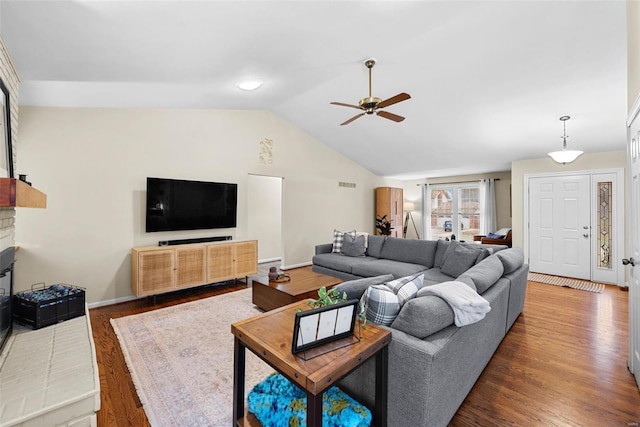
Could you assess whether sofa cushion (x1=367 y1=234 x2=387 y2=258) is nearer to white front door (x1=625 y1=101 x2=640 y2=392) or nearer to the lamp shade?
the lamp shade

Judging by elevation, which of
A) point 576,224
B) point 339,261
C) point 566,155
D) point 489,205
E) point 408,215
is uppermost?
point 566,155

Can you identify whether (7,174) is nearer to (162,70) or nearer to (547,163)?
(162,70)

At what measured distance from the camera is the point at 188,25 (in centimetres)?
205

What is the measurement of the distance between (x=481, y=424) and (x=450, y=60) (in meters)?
3.50

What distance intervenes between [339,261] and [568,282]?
3.92 metres

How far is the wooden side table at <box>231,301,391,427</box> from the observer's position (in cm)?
108

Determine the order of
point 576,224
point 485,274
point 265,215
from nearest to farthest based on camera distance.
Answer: point 485,274
point 576,224
point 265,215

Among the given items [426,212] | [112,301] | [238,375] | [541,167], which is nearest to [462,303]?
[238,375]

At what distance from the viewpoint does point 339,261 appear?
4.45m

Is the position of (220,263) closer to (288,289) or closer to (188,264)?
(188,264)

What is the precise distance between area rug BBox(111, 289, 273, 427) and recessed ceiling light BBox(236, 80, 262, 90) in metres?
2.82

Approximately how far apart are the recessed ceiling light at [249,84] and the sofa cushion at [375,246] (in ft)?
9.95

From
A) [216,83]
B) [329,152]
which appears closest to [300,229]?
[329,152]

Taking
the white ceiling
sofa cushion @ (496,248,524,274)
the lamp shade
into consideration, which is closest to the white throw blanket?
sofa cushion @ (496,248,524,274)
